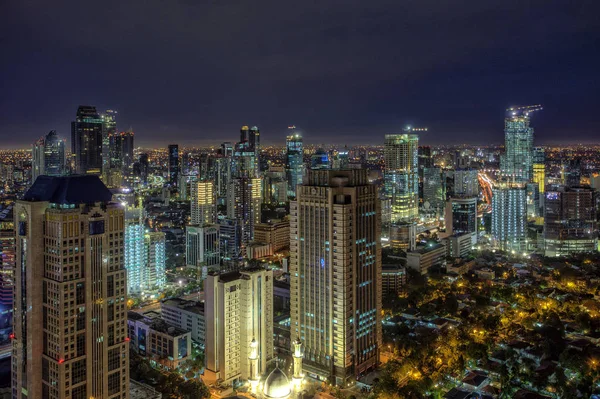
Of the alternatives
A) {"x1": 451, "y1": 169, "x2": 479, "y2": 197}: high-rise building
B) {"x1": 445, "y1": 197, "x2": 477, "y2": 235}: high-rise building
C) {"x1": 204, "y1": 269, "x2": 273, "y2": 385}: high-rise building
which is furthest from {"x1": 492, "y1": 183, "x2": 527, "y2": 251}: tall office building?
{"x1": 204, "y1": 269, "x2": 273, "y2": 385}: high-rise building

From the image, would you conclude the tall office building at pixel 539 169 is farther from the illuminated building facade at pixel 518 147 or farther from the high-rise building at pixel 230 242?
the high-rise building at pixel 230 242

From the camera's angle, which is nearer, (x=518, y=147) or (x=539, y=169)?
(x=539, y=169)

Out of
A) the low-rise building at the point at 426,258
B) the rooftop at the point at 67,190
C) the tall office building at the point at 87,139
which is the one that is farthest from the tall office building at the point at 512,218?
the tall office building at the point at 87,139

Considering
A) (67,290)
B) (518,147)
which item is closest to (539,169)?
(518,147)

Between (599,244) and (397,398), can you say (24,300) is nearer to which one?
(397,398)

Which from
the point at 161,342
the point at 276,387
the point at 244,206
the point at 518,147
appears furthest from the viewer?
the point at 518,147

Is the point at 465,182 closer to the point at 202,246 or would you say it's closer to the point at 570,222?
the point at 570,222
